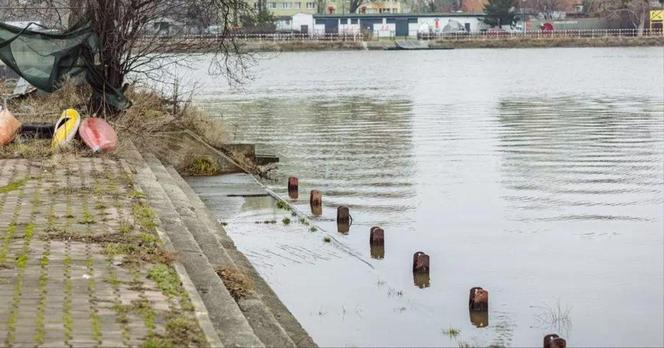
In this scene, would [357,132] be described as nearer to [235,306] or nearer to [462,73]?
[235,306]

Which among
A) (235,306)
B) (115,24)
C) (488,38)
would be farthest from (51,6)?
(488,38)

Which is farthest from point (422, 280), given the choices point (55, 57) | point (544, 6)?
point (544, 6)

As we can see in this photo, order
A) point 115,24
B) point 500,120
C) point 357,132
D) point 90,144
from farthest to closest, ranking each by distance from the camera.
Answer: point 500,120 < point 357,132 < point 115,24 < point 90,144

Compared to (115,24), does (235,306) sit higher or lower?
lower

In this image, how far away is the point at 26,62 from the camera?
2103 centimetres

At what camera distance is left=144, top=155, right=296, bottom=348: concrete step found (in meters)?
9.74

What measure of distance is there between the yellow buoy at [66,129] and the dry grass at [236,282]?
7190 mm

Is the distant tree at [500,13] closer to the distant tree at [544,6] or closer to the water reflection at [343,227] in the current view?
the distant tree at [544,6]

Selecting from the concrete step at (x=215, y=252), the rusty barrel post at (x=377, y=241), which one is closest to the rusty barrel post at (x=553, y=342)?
the concrete step at (x=215, y=252)

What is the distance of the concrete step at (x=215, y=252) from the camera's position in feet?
32.0

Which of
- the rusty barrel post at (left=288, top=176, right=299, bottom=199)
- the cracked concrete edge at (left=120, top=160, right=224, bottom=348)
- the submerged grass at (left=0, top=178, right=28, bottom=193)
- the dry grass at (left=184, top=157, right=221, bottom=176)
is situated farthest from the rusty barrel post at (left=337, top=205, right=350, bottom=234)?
the cracked concrete edge at (left=120, top=160, right=224, bottom=348)

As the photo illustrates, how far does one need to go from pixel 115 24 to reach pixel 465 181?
7.58 m

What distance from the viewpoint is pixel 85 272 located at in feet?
32.1

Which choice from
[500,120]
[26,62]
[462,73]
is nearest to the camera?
[26,62]
